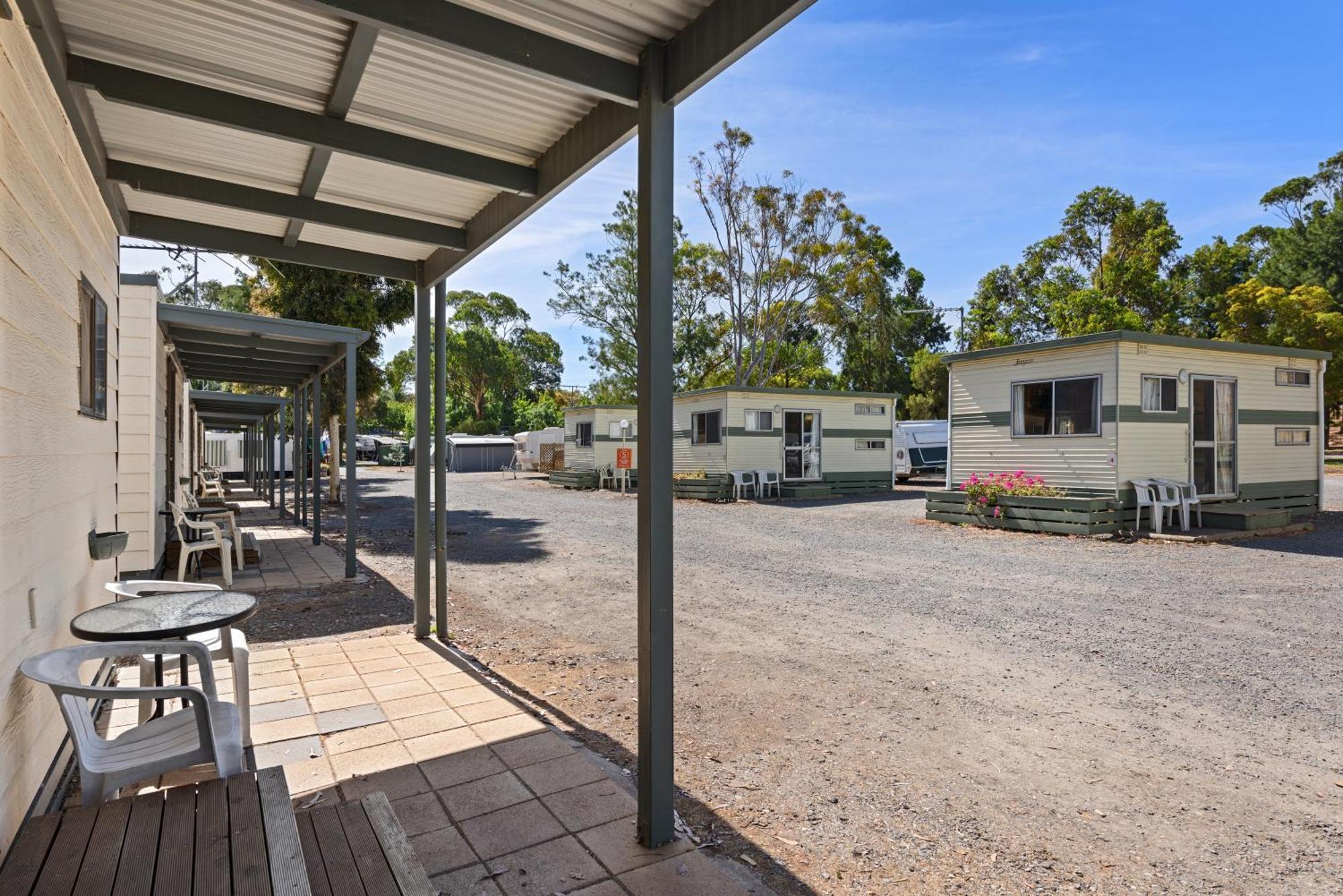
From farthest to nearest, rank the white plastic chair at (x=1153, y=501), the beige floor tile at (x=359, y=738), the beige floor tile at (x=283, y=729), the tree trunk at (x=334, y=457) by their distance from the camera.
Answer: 1. the tree trunk at (x=334, y=457)
2. the white plastic chair at (x=1153, y=501)
3. the beige floor tile at (x=283, y=729)
4. the beige floor tile at (x=359, y=738)

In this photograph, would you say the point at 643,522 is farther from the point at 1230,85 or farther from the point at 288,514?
the point at 1230,85

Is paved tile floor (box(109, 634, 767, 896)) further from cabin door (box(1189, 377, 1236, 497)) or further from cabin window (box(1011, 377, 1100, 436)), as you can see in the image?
cabin door (box(1189, 377, 1236, 497))

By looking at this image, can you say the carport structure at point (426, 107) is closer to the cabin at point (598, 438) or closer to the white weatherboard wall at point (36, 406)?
the white weatherboard wall at point (36, 406)

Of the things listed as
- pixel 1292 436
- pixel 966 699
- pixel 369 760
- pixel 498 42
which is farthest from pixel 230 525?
pixel 1292 436

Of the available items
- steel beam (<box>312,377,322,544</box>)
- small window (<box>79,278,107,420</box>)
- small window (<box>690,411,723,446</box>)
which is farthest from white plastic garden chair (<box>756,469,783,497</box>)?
small window (<box>79,278,107,420</box>)

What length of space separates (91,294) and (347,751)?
2462 mm

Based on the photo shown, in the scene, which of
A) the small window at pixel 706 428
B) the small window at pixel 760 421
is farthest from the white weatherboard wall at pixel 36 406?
the small window at pixel 760 421

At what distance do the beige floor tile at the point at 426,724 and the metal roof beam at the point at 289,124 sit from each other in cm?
246

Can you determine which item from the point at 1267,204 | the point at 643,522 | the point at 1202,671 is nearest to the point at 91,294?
the point at 643,522

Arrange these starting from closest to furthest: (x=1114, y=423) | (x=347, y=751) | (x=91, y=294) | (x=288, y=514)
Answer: (x=347, y=751), (x=91, y=294), (x=1114, y=423), (x=288, y=514)

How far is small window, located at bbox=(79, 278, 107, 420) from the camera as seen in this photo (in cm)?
323

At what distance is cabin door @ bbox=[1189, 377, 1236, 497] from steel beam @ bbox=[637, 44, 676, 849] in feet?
38.8

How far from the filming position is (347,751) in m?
3.04

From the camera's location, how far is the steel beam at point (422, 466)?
476cm
